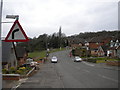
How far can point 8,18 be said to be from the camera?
608 cm

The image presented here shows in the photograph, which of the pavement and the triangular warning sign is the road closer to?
the pavement

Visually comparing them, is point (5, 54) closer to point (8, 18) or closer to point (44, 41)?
point (8, 18)

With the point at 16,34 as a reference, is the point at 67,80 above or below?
below

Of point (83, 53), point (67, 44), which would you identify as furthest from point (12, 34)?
point (67, 44)

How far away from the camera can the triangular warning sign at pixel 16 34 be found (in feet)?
17.1

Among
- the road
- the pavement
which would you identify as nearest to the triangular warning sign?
the pavement

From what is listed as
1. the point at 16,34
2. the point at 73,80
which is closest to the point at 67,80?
the point at 73,80

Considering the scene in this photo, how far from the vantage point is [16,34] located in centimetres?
536

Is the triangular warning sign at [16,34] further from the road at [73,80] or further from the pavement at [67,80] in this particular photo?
the road at [73,80]

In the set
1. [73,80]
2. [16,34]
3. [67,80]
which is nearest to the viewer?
[16,34]

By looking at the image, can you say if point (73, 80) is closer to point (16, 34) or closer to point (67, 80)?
point (67, 80)

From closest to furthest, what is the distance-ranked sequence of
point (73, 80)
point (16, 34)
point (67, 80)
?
point (16, 34), point (73, 80), point (67, 80)

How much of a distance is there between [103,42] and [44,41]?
119 feet

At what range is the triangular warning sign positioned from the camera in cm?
522
